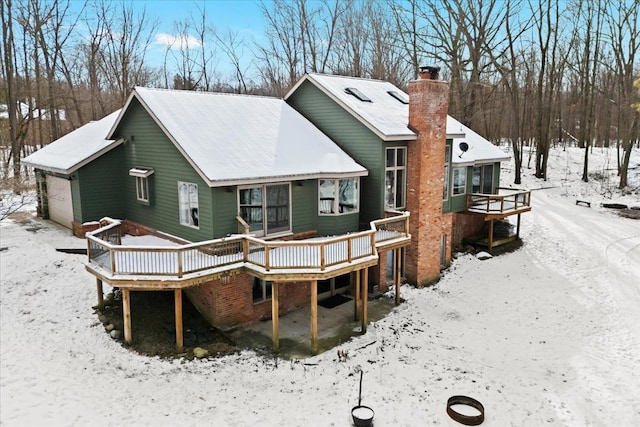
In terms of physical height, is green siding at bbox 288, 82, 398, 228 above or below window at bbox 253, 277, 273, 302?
above

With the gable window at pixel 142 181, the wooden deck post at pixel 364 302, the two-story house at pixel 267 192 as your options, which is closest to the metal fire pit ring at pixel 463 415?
the wooden deck post at pixel 364 302

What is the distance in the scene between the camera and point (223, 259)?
12.7 m

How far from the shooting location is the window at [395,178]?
16.6 meters

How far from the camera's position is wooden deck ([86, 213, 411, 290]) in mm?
11609

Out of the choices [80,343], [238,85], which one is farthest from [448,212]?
[238,85]

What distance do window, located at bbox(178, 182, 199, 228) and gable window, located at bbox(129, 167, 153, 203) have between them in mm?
2063

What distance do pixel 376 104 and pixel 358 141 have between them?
2234 mm

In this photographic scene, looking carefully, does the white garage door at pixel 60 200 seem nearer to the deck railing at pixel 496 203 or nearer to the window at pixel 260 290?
the window at pixel 260 290

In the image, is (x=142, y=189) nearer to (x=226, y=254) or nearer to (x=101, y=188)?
(x=101, y=188)

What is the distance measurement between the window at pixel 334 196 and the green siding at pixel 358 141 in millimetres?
1041

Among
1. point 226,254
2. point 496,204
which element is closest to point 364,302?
point 226,254

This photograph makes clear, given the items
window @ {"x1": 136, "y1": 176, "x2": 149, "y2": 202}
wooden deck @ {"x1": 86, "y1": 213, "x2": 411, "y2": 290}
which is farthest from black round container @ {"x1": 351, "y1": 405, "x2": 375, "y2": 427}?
window @ {"x1": 136, "y1": 176, "x2": 149, "y2": 202}

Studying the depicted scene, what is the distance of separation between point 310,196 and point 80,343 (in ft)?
26.2

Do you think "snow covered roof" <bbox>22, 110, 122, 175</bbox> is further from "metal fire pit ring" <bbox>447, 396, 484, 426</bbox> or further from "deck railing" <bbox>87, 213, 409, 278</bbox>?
"metal fire pit ring" <bbox>447, 396, 484, 426</bbox>
